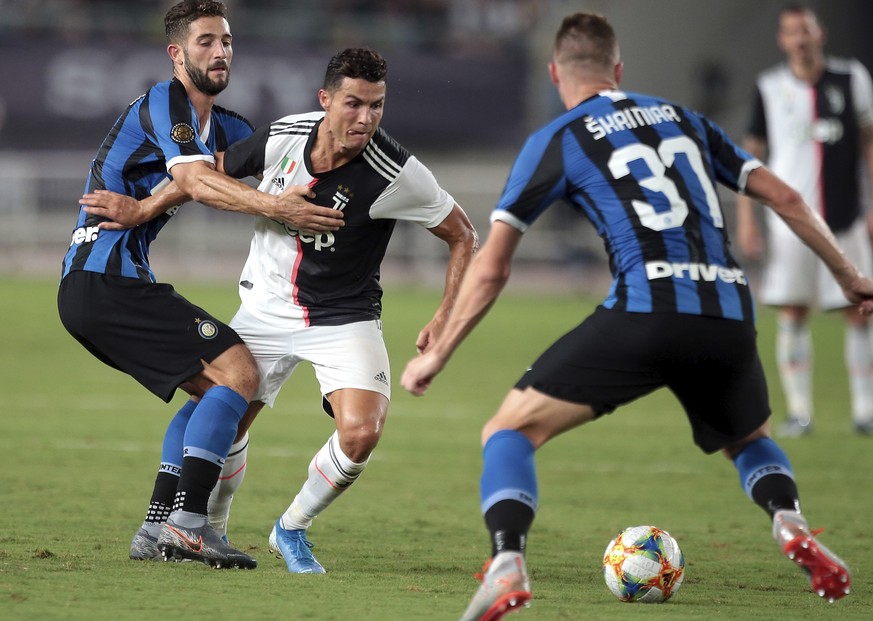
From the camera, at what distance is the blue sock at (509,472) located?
14.0 feet

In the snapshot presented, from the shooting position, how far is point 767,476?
4.52 metres

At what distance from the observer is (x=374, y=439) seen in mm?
5312

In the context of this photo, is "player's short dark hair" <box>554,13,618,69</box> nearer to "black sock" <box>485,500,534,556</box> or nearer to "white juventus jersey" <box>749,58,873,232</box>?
"black sock" <box>485,500,534,556</box>

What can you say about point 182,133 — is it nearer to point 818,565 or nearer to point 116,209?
point 116,209

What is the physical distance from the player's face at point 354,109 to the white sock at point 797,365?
5.43 m

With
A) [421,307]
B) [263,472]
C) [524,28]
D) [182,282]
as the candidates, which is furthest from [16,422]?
[524,28]

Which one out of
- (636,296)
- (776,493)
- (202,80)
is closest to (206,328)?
(202,80)

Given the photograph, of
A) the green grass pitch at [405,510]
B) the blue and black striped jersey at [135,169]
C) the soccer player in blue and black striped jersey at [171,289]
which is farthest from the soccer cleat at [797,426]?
the blue and black striped jersey at [135,169]

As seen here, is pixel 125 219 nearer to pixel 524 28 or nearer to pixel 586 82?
pixel 586 82

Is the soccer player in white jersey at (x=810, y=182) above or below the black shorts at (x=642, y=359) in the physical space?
above

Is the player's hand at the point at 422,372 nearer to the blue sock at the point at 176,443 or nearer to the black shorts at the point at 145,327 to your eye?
the black shorts at the point at 145,327

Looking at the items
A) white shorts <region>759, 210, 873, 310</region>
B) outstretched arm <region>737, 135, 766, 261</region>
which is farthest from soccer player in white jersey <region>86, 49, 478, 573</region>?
white shorts <region>759, 210, 873, 310</region>

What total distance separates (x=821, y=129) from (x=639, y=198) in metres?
6.13

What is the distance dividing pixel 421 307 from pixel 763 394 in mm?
14650
